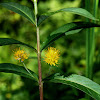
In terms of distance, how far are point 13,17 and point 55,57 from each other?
1.87 meters

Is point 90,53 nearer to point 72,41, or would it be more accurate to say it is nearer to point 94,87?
point 94,87

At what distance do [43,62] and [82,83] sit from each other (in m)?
1.12

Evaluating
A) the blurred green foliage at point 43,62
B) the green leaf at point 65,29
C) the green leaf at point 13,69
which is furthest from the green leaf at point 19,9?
the blurred green foliage at point 43,62

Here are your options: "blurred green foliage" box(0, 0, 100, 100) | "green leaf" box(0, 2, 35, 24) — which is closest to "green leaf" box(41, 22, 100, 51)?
"green leaf" box(0, 2, 35, 24)

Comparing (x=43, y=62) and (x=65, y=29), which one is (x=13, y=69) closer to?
(x=65, y=29)

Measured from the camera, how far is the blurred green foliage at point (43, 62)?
159 centimetres

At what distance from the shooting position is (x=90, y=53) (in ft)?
3.86

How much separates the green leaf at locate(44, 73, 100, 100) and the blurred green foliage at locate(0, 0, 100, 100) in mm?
514

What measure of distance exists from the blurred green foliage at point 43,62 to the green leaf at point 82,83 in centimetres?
51

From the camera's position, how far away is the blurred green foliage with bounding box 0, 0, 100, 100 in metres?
1.59

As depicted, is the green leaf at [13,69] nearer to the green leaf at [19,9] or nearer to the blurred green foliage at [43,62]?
the green leaf at [19,9]

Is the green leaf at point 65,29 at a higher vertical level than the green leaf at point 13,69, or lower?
higher

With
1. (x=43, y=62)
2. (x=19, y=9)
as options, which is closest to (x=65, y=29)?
(x=19, y=9)

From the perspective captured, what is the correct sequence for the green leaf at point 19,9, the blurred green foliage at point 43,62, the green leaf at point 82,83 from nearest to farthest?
the green leaf at point 82,83 → the green leaf at point 19,9 → the blurred green foliage at point 43,62
